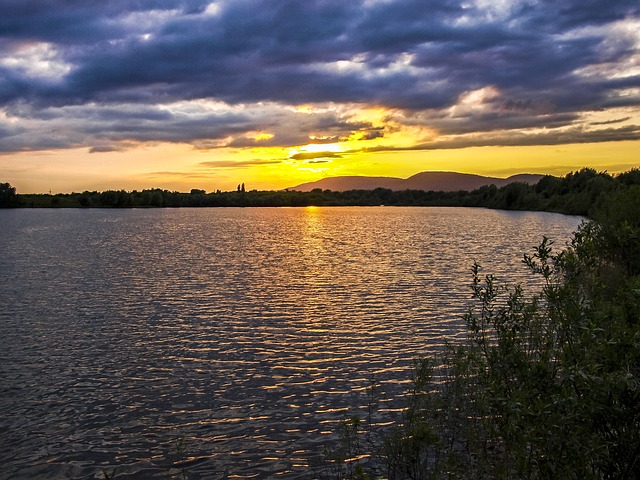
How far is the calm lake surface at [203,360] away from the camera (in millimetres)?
15438

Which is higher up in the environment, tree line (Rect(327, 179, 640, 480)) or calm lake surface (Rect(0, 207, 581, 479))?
tree line (Rect(327, 179, 640, 480))

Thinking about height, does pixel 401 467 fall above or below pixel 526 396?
below

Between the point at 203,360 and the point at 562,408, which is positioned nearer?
the point at 562,408

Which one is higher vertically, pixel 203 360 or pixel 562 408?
pixel 562 408

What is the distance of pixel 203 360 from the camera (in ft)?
78.3

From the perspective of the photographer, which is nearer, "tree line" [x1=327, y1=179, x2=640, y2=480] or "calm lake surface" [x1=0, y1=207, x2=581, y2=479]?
"tree line" [x1=327, y1=179, x2=640, y2=480]

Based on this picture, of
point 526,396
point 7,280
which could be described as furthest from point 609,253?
point 7,280

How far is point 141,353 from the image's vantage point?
990 inches

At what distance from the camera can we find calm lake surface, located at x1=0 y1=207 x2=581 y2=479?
15.4 m

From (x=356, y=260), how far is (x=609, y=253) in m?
30.8

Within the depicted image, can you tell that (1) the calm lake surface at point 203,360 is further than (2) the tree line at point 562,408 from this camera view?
Yes

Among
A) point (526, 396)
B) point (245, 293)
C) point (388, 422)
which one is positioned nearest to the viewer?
point (526, 396)

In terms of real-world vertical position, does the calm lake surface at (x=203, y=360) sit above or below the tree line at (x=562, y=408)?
below

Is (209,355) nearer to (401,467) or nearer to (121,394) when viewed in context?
(121,394)
